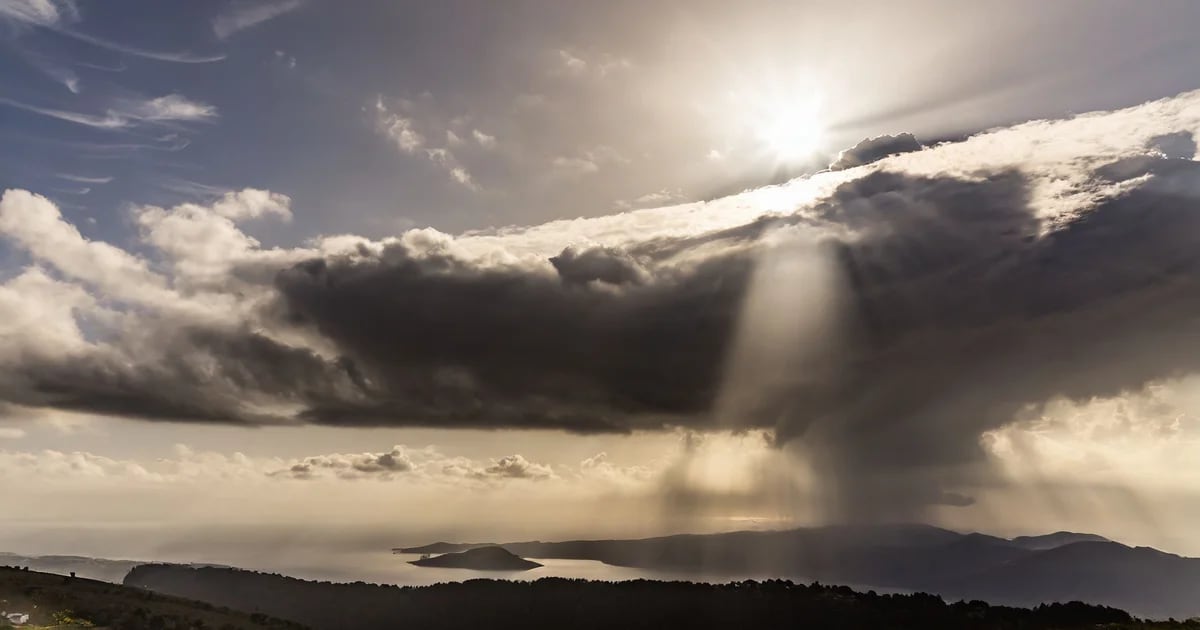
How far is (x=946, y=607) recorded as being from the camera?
584 ft

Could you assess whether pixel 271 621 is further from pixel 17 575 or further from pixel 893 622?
pixel 893 622

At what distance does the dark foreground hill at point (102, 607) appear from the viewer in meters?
96.2

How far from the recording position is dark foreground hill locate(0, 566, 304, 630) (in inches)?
3789

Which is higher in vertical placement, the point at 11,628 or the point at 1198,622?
the point at 1198,622

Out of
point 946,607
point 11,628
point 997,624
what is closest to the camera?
point 11,628

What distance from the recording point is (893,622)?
179750 mm

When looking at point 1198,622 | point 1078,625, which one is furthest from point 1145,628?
point 1078,625

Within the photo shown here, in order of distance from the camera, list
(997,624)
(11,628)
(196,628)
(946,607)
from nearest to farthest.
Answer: (11,628) → (196,628) → (997,624) → (946,607)

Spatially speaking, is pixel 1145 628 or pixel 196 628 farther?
pixel 196 628

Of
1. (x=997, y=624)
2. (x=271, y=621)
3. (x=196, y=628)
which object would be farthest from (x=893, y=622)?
(x=196, y=628)

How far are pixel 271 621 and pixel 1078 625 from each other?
12212 centimetres

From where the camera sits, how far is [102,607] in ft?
338

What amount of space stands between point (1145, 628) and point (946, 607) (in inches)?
3353

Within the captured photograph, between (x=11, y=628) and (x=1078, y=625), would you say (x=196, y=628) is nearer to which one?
(x=11, y=628)
